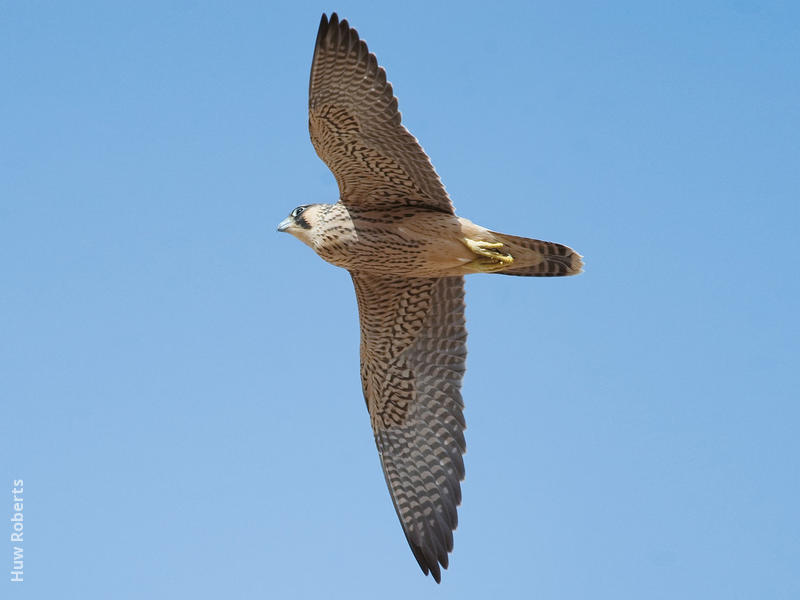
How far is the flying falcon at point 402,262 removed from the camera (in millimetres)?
8305

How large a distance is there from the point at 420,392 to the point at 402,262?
1456mm

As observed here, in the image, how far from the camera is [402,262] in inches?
357

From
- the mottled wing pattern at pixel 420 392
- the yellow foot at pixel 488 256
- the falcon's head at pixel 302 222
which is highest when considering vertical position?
the falcon's head at pixel 302 222

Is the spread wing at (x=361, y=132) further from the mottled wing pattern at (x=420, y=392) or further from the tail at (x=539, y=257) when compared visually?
the mottled wing pattern at (x=420, y=392)

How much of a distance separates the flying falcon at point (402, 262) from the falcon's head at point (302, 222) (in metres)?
0.01

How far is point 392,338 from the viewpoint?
987 centimetres

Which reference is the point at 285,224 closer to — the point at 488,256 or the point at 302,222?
the point at 302,222

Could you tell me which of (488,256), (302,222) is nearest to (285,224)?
(302,222)

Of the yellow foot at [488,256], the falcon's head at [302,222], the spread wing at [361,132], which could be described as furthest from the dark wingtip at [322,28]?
the yellow foot at [488,256]

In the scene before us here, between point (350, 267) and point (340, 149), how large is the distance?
1172mm

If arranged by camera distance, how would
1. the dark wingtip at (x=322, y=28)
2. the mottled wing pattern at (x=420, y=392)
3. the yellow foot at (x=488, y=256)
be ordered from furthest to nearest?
the mottled wing pattern at (x=420, y=392) → the yellow foot at (x=488, y=256) → the dark wingtip at (x=322, y=28)

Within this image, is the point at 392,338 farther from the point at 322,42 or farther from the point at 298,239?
the point at 322,42

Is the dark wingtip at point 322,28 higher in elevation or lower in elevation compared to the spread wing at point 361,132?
higher

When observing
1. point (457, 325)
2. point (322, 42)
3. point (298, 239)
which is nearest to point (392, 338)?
point (457, 325)
